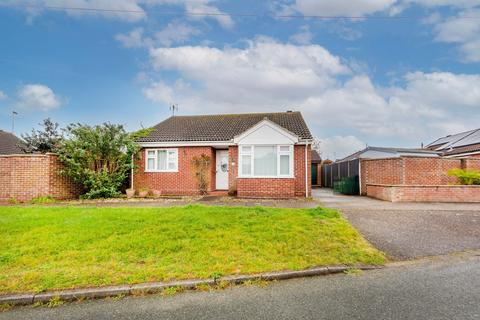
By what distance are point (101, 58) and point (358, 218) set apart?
14.4 metres

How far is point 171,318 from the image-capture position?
302cm

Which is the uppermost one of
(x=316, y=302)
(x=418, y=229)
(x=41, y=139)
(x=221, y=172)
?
(x=41, y=139)

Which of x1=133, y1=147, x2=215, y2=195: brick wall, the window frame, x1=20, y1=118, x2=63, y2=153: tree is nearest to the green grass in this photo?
the window frame

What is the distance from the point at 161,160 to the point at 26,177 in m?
6.33

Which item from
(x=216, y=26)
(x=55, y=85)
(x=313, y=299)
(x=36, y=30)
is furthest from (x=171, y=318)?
(x=55, y=85)

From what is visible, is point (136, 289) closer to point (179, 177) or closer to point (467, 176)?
point (179, 177)

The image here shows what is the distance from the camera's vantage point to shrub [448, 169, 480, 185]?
40.6 ft

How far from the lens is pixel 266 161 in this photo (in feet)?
46.1

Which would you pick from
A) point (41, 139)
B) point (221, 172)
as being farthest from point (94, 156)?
point (221, 172)

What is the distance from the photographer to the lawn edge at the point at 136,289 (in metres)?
3.53

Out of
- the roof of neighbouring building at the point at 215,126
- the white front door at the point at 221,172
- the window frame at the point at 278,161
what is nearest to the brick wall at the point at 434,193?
the window frame at the point at 278,161

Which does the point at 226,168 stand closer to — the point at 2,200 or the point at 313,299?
the point at 2,200

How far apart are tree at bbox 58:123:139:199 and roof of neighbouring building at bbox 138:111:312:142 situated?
6.85 ft

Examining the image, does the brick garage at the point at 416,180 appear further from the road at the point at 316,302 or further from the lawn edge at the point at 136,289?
the lawn edge at the point at 136,289
